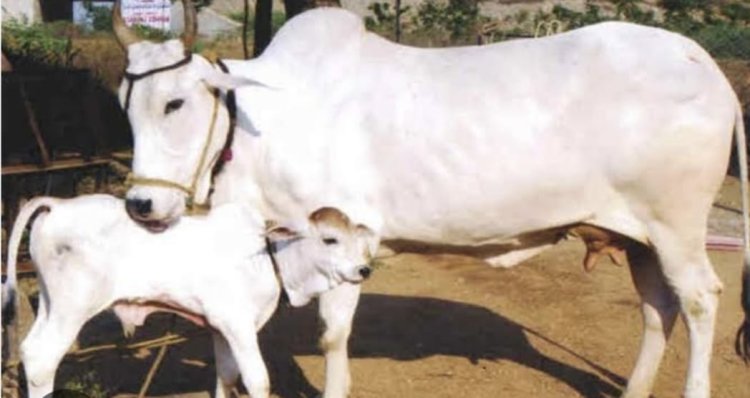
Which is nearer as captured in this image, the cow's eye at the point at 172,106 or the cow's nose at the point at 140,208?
the cow's nose at the point at 140,208

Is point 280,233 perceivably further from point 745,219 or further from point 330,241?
point 745,219

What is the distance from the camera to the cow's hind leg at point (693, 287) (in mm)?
5055

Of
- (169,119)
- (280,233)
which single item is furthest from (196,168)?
(280,233)

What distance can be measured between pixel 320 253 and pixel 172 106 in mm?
838

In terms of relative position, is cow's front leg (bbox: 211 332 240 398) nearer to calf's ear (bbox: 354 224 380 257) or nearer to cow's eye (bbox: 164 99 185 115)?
calf's ear (bbox: 354 224 380 257)

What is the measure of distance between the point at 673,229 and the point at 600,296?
8.07 ft

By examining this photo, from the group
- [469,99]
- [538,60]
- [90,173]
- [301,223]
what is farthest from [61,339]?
[90,173]

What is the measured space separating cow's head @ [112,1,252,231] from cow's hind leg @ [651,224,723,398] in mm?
1968

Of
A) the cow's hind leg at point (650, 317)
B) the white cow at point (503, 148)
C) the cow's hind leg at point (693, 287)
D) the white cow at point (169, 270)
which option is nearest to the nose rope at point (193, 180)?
the white cow at point (169, 270)

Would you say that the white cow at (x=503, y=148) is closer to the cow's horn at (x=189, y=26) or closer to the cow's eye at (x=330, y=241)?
the cow's horn at (x=189, y=26)

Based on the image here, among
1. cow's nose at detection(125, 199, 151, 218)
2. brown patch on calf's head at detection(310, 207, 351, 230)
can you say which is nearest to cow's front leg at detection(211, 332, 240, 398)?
cow's nose at detection(125, 199, 151, 218)

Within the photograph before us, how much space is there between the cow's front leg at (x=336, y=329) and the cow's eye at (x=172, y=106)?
3.44ft

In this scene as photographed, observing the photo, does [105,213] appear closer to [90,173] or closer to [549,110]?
[549,110]

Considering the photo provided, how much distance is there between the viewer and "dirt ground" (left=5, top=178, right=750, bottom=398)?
19.0 ft
